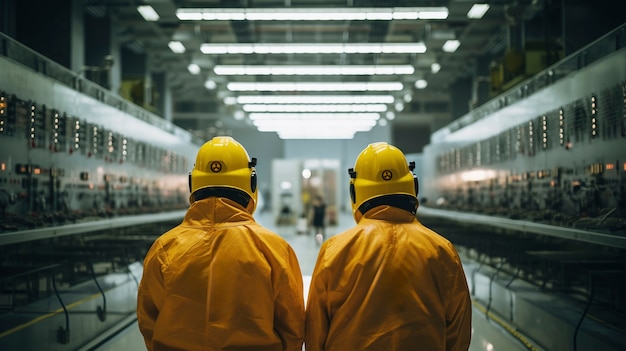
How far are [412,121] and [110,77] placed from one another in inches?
740

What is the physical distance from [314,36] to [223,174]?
38.2 ft

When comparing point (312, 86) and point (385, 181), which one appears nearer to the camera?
point (385, 181)

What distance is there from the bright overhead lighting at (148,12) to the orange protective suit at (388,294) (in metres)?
6.37

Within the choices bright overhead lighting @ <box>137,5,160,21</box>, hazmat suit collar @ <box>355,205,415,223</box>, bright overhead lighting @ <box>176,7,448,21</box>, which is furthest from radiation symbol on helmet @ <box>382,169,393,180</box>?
bright overhead lighting @ <box>137,5,160,21</box>

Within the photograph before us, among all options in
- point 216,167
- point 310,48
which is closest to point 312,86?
point 310,48

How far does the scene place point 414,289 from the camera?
6.66 ft

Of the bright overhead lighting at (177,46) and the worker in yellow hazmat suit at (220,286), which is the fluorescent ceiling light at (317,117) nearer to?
the bright overhead lighting at (177,46)

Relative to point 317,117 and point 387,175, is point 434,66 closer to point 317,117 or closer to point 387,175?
point 317,117

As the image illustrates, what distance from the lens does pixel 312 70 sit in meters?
9.27

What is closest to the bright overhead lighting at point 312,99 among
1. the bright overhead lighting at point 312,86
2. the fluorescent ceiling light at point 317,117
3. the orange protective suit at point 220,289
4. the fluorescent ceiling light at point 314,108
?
the fluorescent ceiling light at point 314,108

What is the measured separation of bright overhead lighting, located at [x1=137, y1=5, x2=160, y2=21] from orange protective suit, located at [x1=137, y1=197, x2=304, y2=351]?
6084 mm

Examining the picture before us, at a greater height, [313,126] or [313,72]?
[313,72]

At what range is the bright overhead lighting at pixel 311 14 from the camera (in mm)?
6777

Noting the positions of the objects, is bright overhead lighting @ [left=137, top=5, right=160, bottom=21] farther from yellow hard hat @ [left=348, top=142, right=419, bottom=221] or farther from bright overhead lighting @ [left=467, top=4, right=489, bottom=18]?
yellow hard hat @ [left=348, top=142, right=419, bottom=221]
